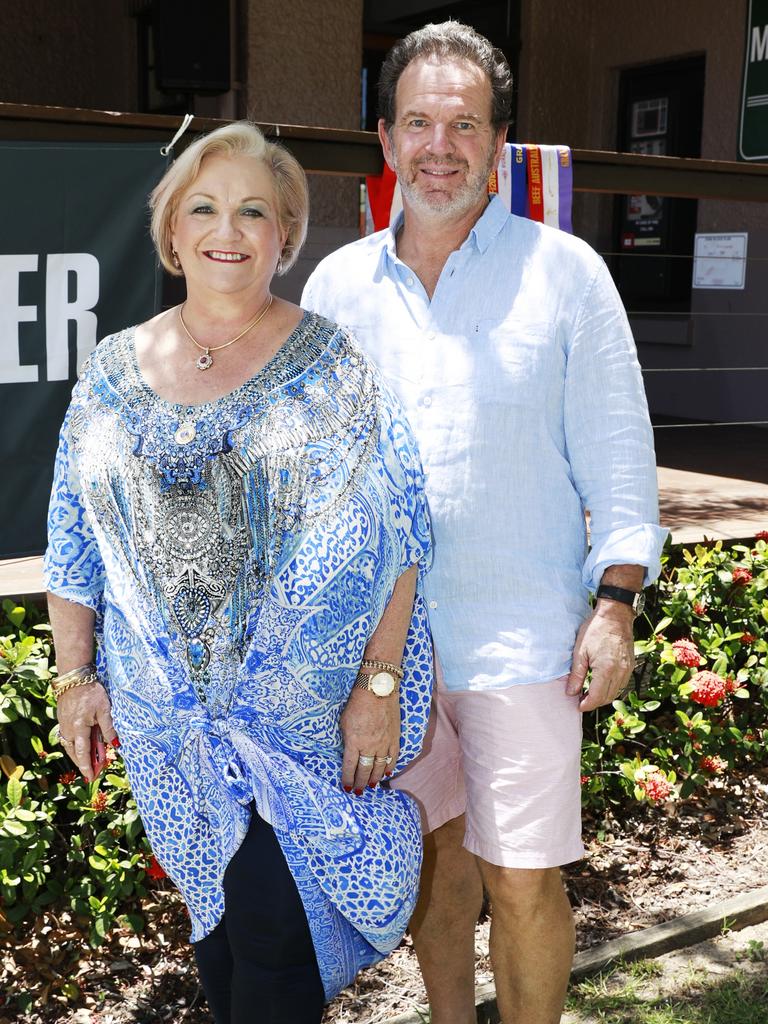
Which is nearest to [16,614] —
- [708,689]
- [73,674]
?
[73,674]

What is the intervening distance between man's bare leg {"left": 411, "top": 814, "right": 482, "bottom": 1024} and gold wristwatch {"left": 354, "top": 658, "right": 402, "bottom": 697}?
2.29 feet

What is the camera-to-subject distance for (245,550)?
82.8 inches

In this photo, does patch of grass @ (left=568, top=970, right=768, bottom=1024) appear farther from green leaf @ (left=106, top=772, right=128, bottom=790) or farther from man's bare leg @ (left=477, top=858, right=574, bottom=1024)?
green leaf @ (left=106, top=772, right=128, bottom=790)

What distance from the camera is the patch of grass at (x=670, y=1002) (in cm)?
304

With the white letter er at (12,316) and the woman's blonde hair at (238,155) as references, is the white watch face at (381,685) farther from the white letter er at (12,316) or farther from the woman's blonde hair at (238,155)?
the white letter er at (12,316)

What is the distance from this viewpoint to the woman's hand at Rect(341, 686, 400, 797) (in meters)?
2.22

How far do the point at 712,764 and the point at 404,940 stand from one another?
4.04 feet

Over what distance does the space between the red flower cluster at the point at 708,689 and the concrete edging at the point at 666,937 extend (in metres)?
0.58

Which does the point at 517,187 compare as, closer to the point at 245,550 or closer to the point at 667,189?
the point at 667,189

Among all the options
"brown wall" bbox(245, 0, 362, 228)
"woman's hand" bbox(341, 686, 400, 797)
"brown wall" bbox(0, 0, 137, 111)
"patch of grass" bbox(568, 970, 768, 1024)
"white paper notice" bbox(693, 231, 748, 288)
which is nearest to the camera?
"woman's hand" bbox(341, 686, 400, 797)

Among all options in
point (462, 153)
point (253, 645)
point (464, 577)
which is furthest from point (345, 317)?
point (253, 645)

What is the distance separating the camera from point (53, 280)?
3395 mm

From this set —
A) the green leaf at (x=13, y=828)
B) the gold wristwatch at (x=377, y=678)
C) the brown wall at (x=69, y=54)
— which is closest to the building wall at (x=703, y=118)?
the brown wall at (x=69, y=54)

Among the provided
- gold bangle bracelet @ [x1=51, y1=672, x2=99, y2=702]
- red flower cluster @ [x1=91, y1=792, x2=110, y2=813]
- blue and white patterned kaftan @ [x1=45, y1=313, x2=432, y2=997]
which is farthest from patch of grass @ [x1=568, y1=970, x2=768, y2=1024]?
gold bangle bracelet @ [x1=51, y1=672, x2=99, y2=702]
